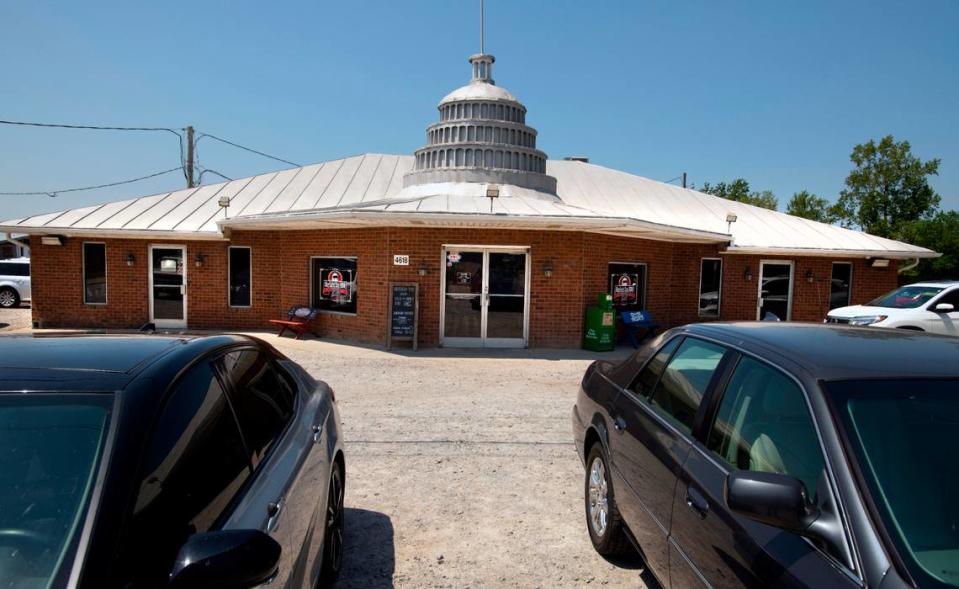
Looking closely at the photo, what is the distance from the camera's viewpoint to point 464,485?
495 centimetres

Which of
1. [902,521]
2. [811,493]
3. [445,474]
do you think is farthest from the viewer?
[445,474]

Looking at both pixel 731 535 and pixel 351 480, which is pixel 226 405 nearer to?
pixel 731 535

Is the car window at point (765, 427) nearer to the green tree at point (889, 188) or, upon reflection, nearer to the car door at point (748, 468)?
the car door at point (748, 468)

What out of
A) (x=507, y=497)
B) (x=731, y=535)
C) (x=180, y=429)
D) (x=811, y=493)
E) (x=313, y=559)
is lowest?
(x=507, y=497)

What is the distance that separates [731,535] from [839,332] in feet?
4.89

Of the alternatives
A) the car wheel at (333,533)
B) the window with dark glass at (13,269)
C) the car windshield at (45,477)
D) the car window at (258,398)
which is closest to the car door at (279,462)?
the car window at (258,398)

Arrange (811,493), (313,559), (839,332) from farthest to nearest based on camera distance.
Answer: (839,332)
(313,559)
(811,493)

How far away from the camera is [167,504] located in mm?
1853

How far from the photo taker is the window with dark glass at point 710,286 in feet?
51.4

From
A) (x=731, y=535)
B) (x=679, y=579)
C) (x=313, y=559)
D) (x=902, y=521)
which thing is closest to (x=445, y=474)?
(x=313, y=559)

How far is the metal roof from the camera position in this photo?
37.3 ft

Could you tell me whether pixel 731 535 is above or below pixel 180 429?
below

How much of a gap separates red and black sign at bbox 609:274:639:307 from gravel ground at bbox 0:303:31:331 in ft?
47.7

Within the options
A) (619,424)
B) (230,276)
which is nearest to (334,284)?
(230,276)
